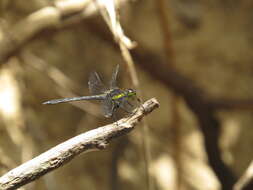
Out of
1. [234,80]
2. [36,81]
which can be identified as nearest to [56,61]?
[36,81]

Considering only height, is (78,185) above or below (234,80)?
above

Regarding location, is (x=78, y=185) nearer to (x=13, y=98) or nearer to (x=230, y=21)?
(x=13, y=98)

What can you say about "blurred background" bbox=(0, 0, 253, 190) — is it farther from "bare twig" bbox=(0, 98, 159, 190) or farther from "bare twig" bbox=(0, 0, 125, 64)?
"bare twig" bbox=(0, 98, 159, 190)

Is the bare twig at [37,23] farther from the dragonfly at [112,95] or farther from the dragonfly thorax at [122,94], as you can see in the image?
the dragonfly thorax at [122,94]

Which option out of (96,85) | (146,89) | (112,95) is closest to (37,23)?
(96,85)

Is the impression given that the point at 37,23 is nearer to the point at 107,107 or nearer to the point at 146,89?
the point at 107,107
